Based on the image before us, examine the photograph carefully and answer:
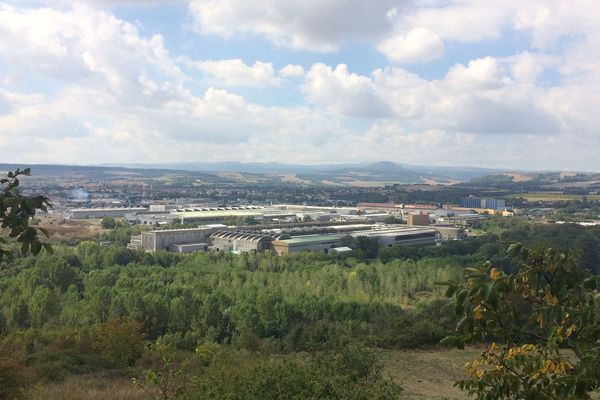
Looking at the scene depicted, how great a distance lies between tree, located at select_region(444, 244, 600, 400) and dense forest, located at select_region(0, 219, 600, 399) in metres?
0.13

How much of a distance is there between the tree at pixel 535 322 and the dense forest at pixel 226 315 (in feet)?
0.42

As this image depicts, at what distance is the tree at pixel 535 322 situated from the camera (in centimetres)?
252

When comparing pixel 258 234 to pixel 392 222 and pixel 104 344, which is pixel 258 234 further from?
pixel 104 344

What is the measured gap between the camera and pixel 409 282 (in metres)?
24.3

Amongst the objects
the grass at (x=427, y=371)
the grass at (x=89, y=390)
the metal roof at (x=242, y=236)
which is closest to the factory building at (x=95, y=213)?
the metal roof at (x=242, y=236)

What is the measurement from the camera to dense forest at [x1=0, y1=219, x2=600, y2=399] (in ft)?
25.0

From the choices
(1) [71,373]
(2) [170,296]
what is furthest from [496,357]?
(2) [170,296]

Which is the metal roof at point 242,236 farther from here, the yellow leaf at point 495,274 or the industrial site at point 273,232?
the yellow leaf at point 495,274

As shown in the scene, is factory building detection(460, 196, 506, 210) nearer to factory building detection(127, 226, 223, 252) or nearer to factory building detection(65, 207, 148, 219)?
factory building detection(65, 207, 148, 219)

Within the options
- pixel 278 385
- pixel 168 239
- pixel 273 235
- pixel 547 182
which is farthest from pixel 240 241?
pixel 547 182

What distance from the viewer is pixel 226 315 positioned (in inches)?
658

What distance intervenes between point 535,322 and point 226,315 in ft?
48.2

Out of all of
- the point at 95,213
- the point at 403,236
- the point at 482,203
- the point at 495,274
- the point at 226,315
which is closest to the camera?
the point at 495,274

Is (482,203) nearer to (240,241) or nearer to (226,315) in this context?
(240,241)
